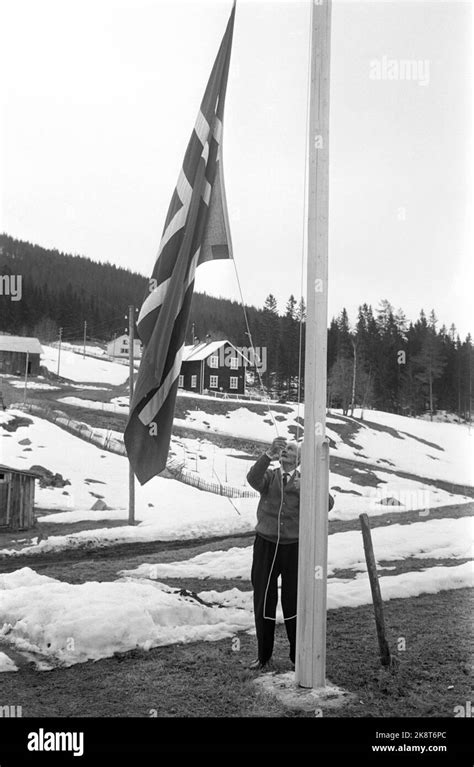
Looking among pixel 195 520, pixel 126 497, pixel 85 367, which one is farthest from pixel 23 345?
pixel 195 520

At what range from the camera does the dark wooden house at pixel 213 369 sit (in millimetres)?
5359

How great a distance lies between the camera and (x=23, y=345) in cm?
607

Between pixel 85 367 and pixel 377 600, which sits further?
pixel 85 367

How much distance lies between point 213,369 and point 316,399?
8.16ft

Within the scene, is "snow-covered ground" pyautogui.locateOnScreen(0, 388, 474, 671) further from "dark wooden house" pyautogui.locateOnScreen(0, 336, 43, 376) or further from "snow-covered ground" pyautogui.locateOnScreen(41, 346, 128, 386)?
"dark wooden house" pyautogui.locateOnScreen(0, 336, 43, 376)

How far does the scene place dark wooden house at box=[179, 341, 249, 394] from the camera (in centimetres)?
536

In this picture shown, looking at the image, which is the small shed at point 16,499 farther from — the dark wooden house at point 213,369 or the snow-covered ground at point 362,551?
the dark wooden house at point 213,369

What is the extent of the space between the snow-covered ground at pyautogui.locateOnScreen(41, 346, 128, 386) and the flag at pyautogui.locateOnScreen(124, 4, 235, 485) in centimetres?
233

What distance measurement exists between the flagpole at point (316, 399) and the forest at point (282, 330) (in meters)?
1.65

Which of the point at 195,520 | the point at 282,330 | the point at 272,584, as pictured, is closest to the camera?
the point at 272,584

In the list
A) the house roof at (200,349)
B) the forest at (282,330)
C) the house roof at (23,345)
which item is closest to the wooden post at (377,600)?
the forest at (282,330)

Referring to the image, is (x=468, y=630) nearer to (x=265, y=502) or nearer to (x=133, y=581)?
(x=265, y=502)

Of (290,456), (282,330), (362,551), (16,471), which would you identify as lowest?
(362,551)

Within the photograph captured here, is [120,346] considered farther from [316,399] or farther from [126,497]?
[316,399]
